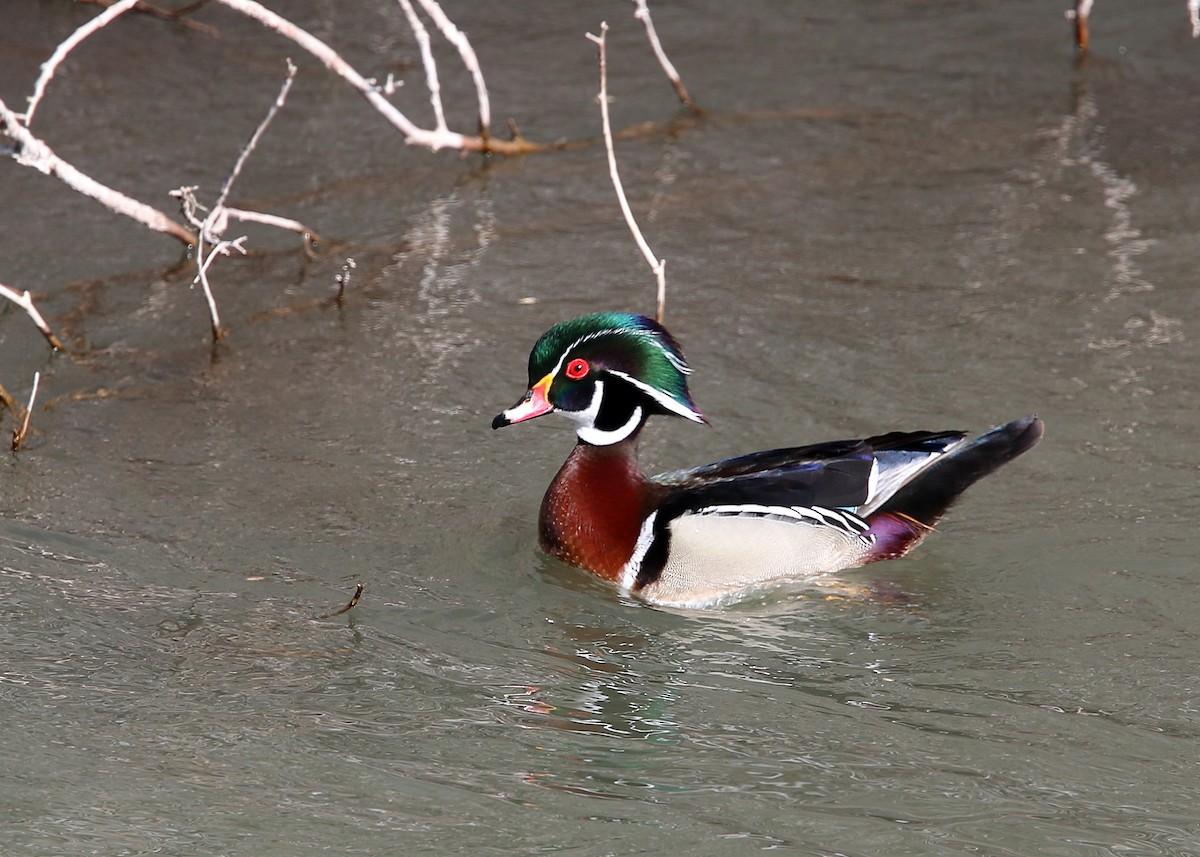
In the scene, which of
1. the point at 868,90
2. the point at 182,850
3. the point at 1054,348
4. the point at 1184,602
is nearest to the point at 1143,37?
the point at 868,90

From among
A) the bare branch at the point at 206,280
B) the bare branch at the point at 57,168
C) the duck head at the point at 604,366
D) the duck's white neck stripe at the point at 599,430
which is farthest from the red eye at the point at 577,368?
the bare branch at the point at 57,168

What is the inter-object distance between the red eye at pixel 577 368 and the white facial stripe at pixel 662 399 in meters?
0.10

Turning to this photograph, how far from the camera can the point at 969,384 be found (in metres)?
7.47

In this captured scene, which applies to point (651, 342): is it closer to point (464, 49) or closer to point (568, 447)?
point (568, 447)

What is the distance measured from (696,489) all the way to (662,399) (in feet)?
1.29

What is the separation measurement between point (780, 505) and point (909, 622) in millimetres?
640

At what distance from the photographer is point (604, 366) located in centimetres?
624

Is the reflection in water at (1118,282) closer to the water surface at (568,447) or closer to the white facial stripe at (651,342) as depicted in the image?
the water surface at (568,447)

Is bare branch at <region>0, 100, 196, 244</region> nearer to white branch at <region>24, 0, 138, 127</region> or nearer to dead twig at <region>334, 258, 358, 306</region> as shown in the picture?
white branch at <region>24, 0, 138, 127</region>

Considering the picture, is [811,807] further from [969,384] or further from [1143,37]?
[1143,37]

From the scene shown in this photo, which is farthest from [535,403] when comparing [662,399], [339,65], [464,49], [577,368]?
[464,49]

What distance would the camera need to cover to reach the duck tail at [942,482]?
6266 millimetres

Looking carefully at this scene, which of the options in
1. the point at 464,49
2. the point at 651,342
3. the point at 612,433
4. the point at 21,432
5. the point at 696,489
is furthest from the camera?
the point at 464,49

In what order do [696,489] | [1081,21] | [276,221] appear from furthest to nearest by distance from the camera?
[1081,21], [276,221], [696,489]
